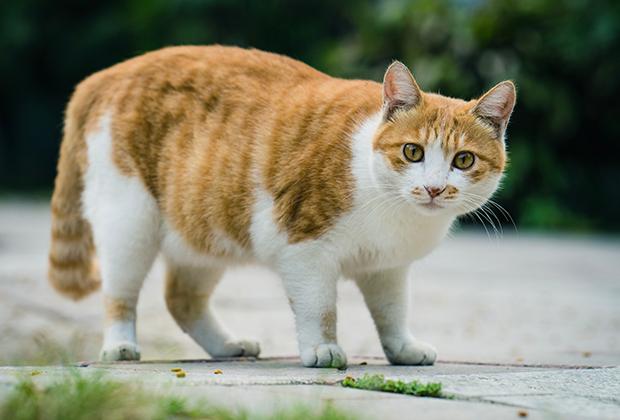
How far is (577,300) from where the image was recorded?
6.23 meters

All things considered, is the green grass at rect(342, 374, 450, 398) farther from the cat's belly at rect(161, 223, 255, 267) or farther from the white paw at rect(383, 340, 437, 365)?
the cat's belly at rect(161, 223, 255, 267)

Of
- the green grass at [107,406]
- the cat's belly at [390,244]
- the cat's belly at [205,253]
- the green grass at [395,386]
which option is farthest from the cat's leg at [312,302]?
the green grass at [107,406]

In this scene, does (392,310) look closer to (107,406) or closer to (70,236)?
(70,236)

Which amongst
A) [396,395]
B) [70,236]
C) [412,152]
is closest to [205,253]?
[70,236]

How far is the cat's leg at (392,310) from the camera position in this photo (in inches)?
152

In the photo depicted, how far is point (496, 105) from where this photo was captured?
3.54m

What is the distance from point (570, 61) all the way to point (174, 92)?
27.8 feet

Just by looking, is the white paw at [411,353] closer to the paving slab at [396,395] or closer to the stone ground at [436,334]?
the stone ground at [436,334]

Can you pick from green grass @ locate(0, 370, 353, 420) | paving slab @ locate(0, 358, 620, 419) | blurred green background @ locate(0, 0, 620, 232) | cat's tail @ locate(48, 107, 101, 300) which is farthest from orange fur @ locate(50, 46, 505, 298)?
blurred green background @ locate(0, 0, 620, 232)

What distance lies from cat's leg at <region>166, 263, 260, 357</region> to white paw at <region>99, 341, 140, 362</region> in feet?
1.46

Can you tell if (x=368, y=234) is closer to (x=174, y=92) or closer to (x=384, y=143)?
(x=384, y=143)

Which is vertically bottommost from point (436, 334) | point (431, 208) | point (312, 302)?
point (436, 334)

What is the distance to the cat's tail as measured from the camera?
4320 millimetres

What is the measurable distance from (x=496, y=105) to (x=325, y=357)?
1085 mm
